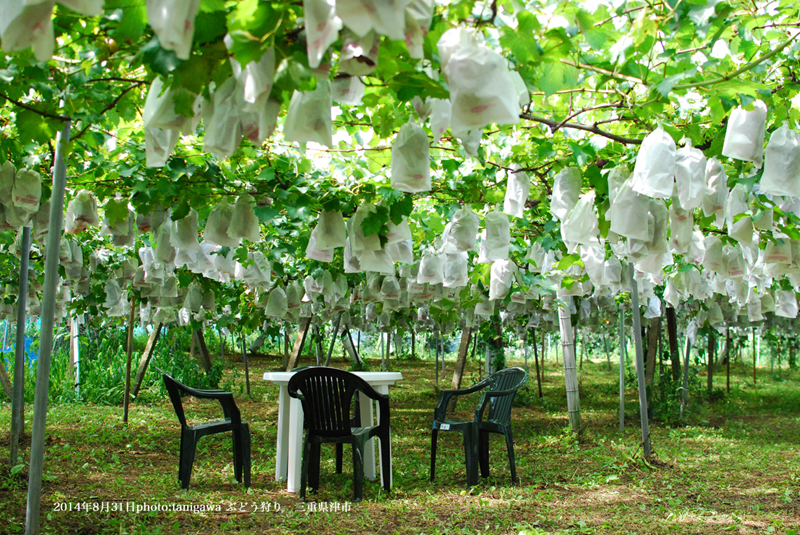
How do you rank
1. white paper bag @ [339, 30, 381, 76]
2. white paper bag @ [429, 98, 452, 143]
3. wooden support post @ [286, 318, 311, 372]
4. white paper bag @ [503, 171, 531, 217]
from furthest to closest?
wooden support post @ [286, 318, 311, 372]
white paper bag @ [503, 171, 531, 217]
white paper bag @ [429, 98, 452, 143]
white paper bag @ [339, 30, 381, 76]

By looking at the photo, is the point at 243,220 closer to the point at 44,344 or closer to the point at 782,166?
the point at 44,344

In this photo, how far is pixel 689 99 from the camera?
2520mm

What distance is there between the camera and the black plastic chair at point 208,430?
12.5 ft

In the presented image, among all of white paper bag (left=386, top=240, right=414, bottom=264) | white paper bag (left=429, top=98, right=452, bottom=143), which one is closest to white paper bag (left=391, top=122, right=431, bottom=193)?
white paper bag (left=429, top=98, right=452, bottom=143)

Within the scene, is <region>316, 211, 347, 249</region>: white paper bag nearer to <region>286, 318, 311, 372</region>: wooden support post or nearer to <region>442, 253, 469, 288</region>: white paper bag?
<region>442, 253, 469, 288</region>: white paper bag

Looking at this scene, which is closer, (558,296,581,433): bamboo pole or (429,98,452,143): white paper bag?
(429,98,452,143): white paper bag

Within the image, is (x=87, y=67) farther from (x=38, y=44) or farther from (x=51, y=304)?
(x=51, y=304)

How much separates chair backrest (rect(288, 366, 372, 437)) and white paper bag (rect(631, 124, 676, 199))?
2.28 meters

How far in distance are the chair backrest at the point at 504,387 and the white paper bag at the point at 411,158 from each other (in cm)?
272

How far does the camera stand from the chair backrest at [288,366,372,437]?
12.0 ft

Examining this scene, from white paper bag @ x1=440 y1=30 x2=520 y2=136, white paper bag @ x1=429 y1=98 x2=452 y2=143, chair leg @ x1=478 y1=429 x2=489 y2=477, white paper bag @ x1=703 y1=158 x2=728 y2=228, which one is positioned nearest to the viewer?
white paper bag @ x1=440 y1=30 x2=520 y2=136

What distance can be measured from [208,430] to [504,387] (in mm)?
2381

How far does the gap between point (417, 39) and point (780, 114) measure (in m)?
1.68

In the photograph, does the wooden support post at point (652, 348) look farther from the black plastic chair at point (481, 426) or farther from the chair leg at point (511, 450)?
the chair leg at point (511, 450)
